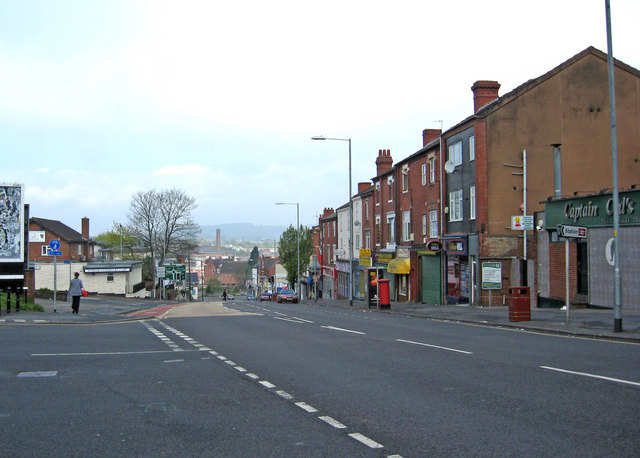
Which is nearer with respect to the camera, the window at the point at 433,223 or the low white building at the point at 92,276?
the window at the point at 433,223

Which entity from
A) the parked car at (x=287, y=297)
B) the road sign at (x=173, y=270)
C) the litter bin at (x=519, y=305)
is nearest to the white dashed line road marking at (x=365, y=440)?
the litter bin at (x=519, y=305)

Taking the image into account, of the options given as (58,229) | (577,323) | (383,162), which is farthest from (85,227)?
(577,323)

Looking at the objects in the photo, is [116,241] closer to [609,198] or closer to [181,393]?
[609,198]

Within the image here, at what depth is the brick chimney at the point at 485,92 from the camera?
32844 mm

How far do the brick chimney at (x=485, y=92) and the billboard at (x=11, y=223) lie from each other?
22.4 m

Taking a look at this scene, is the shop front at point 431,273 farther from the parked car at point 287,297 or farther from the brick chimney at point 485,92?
the parked car at point 287,297

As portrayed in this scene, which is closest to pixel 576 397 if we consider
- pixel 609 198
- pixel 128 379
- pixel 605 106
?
pixel 128 379

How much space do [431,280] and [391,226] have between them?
31.5ft

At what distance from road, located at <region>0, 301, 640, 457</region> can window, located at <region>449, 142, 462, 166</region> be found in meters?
20.4

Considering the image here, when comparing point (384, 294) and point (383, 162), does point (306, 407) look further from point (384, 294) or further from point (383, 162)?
point (383, 162)

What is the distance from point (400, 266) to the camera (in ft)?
140

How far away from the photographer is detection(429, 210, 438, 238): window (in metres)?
37.8

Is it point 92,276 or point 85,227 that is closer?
point 92,276

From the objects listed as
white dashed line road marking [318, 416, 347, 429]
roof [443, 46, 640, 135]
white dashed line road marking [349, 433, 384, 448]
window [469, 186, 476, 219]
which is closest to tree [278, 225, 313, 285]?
window [469, 186, 476, 219]
